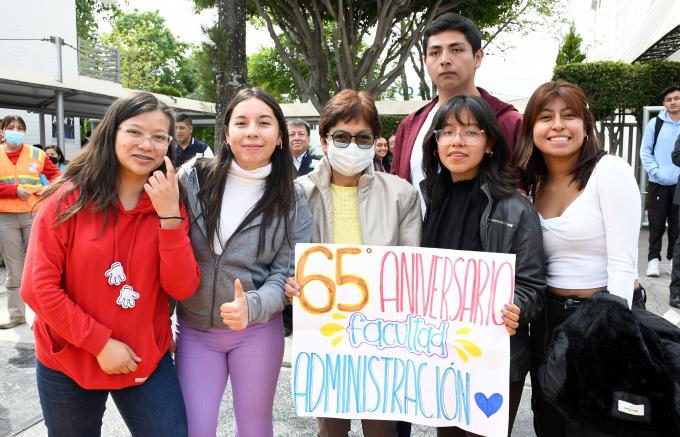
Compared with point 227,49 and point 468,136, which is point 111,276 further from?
point 227,49

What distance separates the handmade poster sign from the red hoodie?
0.56m

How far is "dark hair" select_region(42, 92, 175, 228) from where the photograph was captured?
1.98m

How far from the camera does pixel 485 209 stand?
2.23 metres

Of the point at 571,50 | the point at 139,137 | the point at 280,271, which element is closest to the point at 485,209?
the point at 280,271

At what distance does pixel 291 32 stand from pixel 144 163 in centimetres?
1140

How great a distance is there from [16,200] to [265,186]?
14.9 feet

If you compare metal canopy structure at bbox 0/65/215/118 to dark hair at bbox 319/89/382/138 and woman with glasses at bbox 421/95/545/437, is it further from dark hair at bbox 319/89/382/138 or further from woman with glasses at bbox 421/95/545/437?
woman with glasses at bbox 421/95/545/437

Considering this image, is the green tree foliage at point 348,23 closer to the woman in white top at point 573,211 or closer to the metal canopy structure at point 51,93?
the metal canopy structure at point 51,93

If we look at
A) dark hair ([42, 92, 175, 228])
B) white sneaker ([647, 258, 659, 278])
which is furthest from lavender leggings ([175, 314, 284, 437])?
white sneaker ([647, 258, 659, 278])

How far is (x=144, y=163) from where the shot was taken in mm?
2053

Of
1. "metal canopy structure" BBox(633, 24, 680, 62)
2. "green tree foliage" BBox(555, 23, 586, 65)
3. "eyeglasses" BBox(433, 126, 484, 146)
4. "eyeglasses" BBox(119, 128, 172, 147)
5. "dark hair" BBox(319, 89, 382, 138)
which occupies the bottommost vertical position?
"eyeglasses" BBox(119, 128, 172, 147)

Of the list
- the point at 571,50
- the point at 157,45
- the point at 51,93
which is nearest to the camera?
the point at 51,93

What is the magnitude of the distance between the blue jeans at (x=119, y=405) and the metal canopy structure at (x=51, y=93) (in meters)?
9.75

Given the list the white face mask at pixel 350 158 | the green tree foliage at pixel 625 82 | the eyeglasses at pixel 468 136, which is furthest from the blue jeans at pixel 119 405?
the green tree foliage at pixel 625 82
